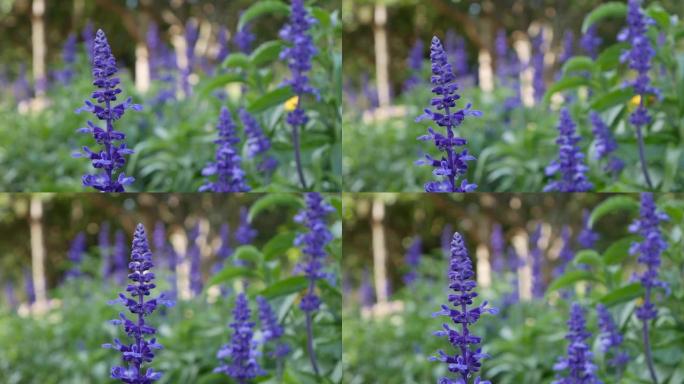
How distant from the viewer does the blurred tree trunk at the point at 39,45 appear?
14.0 ft

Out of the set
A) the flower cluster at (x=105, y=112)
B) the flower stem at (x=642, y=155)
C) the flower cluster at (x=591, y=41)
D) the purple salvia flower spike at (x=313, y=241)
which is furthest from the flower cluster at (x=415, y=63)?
the flower cluster at (x=105, y=112)

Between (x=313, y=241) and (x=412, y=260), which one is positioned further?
(x=412, y=260)

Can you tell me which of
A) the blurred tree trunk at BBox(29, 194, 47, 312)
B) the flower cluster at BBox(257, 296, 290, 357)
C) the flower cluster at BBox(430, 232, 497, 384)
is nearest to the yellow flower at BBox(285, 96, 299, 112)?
the flower cluster at BBox(257, 296, 290, 357)

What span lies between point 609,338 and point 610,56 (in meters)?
1.03

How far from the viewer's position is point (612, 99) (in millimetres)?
2975

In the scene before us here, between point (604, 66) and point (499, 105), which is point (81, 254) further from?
point (604, 66)

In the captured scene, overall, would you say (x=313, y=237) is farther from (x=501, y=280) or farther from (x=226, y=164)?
(x=501, y=280)

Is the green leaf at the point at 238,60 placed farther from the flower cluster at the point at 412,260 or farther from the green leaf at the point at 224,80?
the flower cluster at the point at 412,260

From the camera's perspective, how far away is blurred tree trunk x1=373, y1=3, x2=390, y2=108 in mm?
3920

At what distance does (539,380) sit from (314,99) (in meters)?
1.35

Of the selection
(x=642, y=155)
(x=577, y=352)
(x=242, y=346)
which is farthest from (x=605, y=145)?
(x=242, y=346)

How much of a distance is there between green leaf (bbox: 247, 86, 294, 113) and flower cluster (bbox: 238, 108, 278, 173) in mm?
34

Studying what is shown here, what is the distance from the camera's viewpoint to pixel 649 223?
2586 mm

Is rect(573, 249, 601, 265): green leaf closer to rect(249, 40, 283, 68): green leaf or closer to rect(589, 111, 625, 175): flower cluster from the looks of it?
rect(589, 111, 625, 175): flower cluster
